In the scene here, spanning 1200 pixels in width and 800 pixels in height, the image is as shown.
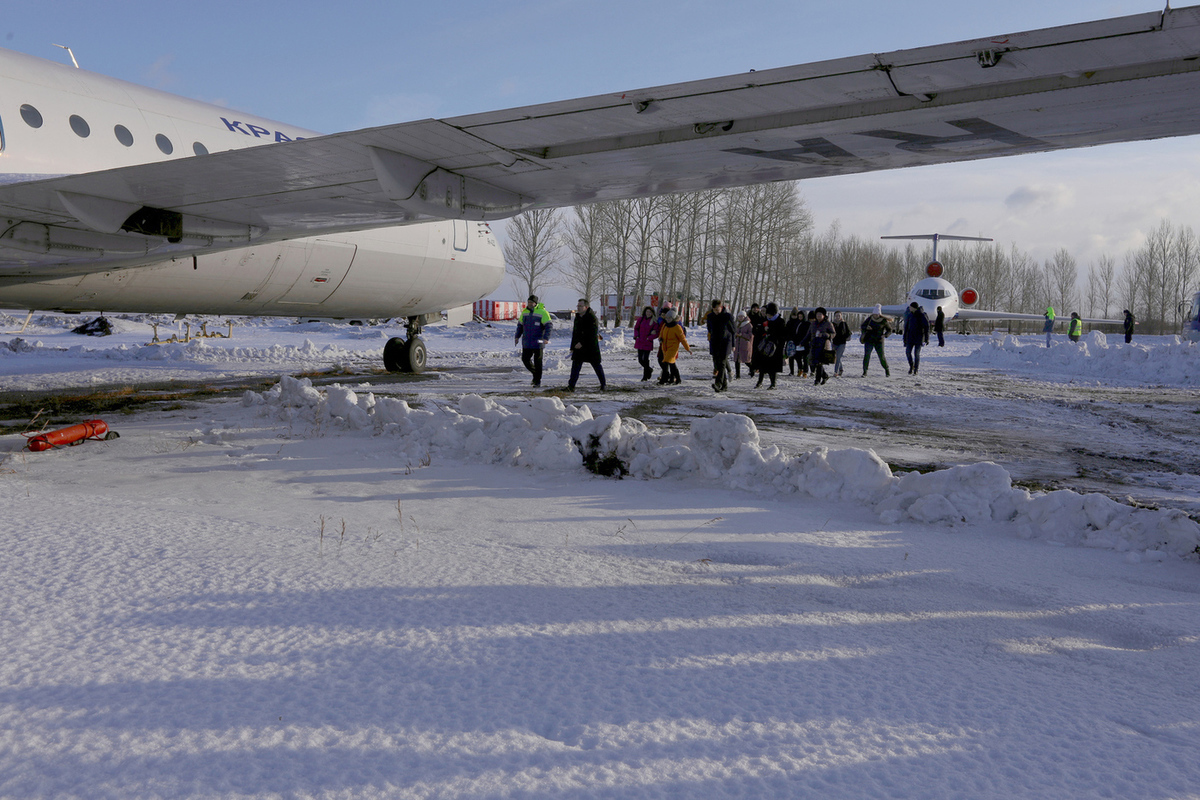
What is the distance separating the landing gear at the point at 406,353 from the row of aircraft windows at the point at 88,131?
6853 millimetres

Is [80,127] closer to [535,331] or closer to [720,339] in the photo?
[535,331]

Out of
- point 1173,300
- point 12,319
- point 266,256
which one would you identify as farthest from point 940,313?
point 1173,300

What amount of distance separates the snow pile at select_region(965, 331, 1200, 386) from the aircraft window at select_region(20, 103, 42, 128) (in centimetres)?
2088

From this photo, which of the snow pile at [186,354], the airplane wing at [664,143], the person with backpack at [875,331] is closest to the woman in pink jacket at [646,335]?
the person with backpack at [875,331]

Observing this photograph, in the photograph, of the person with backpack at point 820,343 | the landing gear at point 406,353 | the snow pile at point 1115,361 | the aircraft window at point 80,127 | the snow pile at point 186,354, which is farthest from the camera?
the snow pile at point 1115,361

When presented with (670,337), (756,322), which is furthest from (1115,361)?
(670,337)

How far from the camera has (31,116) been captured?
7148 mm

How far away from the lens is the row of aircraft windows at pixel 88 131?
7.13m

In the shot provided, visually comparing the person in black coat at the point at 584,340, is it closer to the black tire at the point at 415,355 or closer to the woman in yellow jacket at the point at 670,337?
the woman in yellow jacket at the point at 670,337

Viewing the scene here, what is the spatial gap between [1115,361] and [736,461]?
19.8 m

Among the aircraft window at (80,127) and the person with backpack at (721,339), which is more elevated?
the aircraft window at (80,127)

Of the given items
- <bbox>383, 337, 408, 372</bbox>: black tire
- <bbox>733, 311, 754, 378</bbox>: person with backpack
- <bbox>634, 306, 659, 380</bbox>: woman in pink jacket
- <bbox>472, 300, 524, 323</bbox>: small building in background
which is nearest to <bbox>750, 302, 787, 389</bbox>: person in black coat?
<bbox>733, 311, 754, 378</bbox>: person with backpack

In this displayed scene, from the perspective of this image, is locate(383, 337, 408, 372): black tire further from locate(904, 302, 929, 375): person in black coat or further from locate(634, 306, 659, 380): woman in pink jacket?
locate(904, 302, 929, 375): person in black coat

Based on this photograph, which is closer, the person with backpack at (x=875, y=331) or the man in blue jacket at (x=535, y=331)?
the man in blue jacket at (x=535, y=331)
